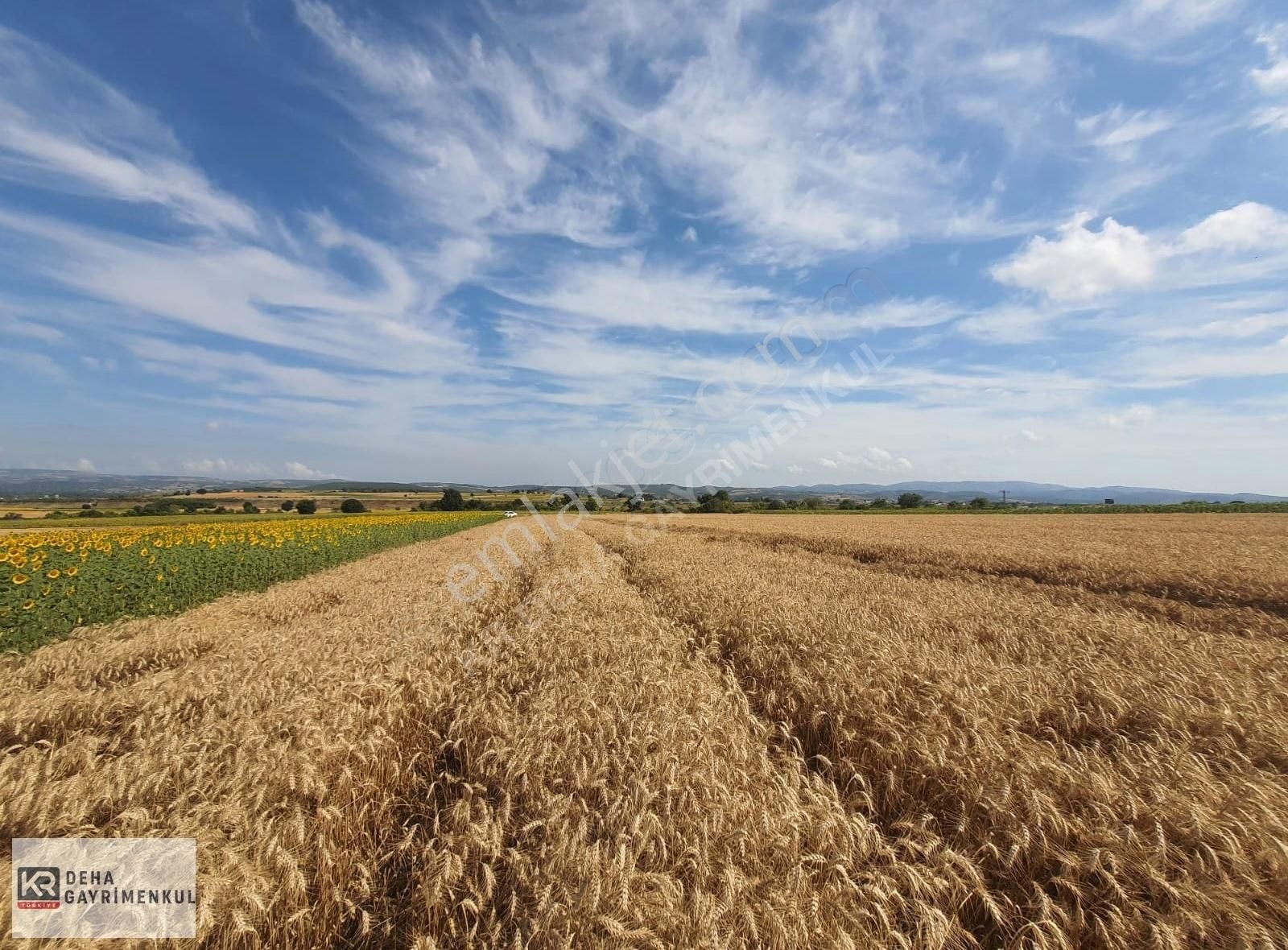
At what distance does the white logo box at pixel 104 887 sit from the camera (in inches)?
96.3

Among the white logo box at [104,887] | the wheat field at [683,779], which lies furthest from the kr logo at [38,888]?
the wheat field at [683,779]

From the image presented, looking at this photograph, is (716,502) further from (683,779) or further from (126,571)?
(683,779)

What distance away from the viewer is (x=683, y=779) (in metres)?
3.57

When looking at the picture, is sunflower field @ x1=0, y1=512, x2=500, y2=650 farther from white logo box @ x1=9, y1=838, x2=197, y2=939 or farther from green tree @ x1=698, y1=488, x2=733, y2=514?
green tree @ x1=698, y1=488, x2=733, y2=514

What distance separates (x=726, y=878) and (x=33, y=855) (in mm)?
3685

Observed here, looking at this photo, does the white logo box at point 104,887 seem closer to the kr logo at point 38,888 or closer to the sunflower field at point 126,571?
the kr logo at point 38,888

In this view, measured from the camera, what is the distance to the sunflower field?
7930 millimetres

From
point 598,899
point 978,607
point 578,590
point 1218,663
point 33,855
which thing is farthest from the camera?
point 578,590

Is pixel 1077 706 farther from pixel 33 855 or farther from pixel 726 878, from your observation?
pixel 33 855

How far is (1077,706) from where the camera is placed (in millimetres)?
5020

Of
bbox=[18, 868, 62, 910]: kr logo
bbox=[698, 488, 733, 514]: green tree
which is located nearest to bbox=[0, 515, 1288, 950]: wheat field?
bbox=[18, 868, 62, 910]: kr logo

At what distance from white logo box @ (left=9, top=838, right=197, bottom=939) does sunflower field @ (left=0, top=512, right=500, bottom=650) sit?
7.36m

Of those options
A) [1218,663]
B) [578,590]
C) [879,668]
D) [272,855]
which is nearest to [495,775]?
[272,855]

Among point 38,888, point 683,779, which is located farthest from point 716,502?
point 38,888
